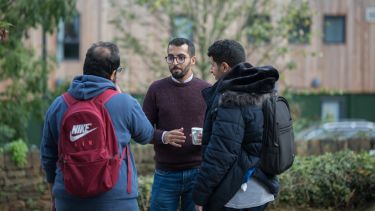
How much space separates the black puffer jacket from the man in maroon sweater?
33.6 inches

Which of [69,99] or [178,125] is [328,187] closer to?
[178,125]

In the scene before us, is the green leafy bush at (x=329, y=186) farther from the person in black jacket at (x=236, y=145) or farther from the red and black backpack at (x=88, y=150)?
the red and black backpack at (x=88, y=150)

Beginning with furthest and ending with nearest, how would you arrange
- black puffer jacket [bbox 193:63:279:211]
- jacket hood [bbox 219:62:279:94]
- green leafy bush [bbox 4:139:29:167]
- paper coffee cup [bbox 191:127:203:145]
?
green leafy bush [bbox 4:139:29:167] → paper coffee cup [bbox 191:127:203:145] → jacket hood [bbox 219:62:279:94] → black puffer jacket [bbox 193:63:279:211]

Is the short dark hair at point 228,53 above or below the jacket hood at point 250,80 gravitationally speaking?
Answer: above

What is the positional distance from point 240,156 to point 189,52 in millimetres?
1281

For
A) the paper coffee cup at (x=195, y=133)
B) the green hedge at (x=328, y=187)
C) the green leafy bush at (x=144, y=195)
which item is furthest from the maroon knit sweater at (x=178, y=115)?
the green hedge at (x=328, y=187)

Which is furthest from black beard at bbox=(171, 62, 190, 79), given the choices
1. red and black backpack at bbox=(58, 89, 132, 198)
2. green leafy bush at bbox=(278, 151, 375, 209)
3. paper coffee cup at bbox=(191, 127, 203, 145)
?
green leafy bush at bbox=(278, 151, 375, 209)

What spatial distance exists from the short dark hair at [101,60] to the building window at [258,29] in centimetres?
1039

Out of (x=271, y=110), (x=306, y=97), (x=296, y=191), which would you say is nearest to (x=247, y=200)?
(x=271, y=110)

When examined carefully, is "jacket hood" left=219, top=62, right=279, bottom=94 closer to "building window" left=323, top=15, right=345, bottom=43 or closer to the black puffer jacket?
the black puffer jacket

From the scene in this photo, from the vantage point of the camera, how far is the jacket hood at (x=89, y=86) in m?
4.04

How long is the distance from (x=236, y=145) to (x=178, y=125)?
1.12 m

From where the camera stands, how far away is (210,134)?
4.35 m

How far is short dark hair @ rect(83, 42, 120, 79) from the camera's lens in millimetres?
4125
